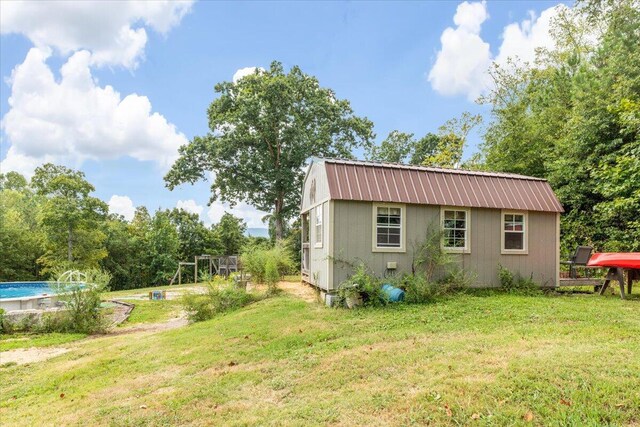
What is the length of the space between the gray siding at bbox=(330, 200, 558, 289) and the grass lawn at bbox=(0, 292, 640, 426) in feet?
6.19

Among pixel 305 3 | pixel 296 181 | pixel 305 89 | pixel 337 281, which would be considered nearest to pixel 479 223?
pixel 337 281

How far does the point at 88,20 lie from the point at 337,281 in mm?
8974

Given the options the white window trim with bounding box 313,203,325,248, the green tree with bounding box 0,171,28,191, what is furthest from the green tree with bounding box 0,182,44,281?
the green tree with bounding box 0,171,28,191

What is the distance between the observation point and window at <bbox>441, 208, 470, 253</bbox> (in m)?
10.2

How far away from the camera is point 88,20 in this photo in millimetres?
9734

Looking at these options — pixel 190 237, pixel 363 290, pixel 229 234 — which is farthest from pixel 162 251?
pixel 363 290

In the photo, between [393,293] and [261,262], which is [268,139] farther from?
[393,293]

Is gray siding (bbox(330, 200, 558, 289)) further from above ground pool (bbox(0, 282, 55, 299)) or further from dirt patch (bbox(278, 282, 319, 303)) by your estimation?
above ground pool (bbox(0, 282, 55, 299))

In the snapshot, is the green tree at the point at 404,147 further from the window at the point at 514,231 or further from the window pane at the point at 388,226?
the window pane at the point at 388,226

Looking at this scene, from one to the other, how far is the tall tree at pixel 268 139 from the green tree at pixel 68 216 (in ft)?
14.4

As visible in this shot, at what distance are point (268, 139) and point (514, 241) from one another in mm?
15048

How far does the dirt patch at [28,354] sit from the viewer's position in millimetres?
7046

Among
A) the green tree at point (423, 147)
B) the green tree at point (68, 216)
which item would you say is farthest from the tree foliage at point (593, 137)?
the green tree at point (68, 216)

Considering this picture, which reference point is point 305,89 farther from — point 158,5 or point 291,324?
point 291,324
